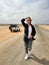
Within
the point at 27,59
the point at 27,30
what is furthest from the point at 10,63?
the point at 27,30

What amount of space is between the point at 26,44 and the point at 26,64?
1139mm

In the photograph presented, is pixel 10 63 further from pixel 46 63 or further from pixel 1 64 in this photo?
pixel 46 63

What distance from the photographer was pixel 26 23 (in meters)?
7.85

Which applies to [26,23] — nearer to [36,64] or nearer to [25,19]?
[25,19]

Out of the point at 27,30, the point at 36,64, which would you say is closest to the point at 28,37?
the point at 27,30

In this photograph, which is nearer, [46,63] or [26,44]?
[46,63]

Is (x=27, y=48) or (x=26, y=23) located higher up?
(x=26, y=23)

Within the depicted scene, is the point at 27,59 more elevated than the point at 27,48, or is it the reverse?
the point at 27,48

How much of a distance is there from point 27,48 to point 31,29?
948 millimetres

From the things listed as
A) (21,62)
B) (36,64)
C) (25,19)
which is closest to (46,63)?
(36,64)

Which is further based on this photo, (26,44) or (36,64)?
(26,44)

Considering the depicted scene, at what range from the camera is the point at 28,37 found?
788cm

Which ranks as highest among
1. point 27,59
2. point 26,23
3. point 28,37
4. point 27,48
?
point 26,23

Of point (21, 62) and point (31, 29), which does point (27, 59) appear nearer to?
point (21, 62)
